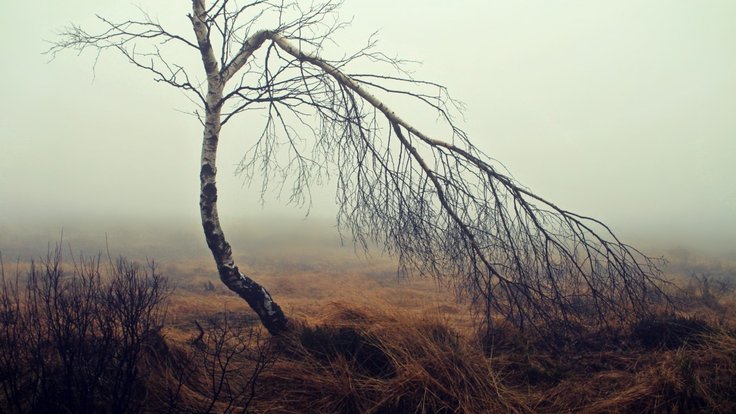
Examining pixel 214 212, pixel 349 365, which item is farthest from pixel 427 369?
pixel 214 212

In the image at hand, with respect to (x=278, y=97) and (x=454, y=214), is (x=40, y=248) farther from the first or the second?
(x=454, y=214)

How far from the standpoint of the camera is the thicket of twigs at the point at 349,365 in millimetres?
3379

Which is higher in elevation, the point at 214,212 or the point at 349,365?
the point at 214,212

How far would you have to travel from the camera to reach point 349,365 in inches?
180

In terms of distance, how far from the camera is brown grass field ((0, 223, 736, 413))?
A: 397 centimetres

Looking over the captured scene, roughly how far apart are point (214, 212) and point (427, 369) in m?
3.34

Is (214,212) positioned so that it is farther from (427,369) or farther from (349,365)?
(427,369)

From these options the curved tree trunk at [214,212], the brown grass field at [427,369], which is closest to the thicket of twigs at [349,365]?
the brown grass field at [427,369]

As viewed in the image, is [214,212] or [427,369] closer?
[427,369]

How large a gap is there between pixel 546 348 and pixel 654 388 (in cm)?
150

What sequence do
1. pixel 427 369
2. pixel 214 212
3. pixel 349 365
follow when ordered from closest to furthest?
pixel 427 369
pixel 349 365
pixel 214 212

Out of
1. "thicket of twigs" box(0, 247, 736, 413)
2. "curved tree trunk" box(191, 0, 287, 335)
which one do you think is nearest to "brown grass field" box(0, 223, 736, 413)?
"thicket of twigs" box(0, 247, 736, 413)

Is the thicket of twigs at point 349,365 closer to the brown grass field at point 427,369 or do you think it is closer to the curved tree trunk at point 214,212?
the brown grass field at point 427,369

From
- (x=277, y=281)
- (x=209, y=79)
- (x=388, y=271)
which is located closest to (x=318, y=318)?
(x=209, y=79)
